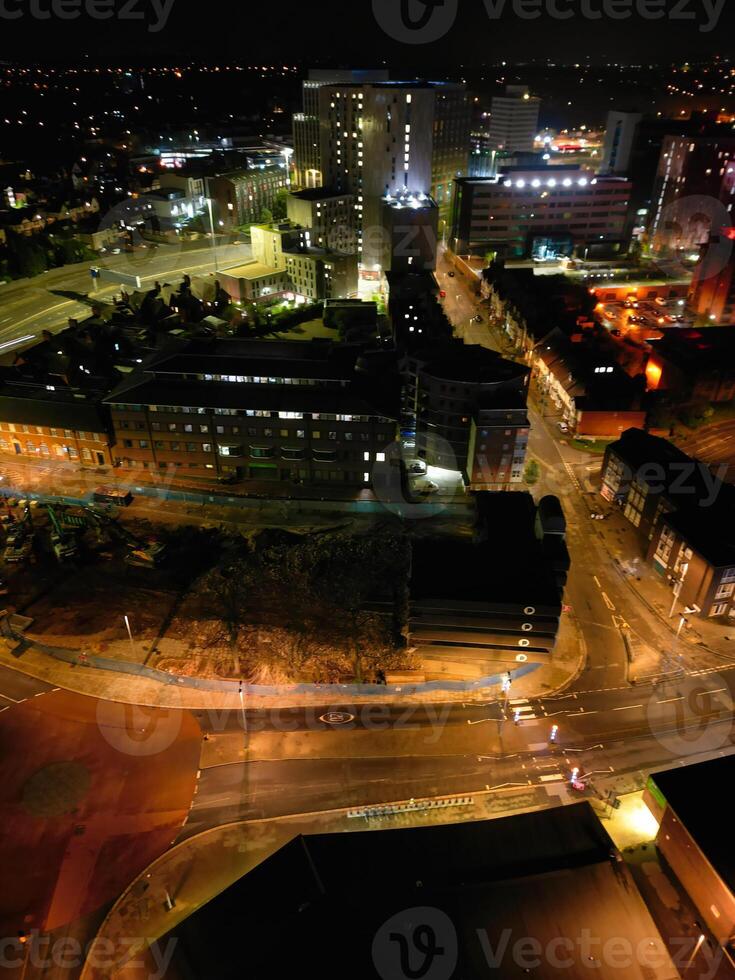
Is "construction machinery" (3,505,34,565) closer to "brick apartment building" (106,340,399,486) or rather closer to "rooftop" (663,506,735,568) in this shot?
"brick apartment building" (106,340,399,486)

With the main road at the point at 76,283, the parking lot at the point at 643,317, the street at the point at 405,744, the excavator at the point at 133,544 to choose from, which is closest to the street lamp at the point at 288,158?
the main road at the point at 76,283

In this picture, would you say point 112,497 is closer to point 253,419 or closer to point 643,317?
point 253,419

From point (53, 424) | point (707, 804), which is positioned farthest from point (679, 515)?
point (53, 424)

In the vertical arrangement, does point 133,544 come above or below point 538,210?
below

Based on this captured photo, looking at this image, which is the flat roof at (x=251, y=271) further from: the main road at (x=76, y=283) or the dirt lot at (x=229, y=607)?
the dirt lot at (x=229, y=607)

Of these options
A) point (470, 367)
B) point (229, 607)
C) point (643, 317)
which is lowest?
point (229, 607)

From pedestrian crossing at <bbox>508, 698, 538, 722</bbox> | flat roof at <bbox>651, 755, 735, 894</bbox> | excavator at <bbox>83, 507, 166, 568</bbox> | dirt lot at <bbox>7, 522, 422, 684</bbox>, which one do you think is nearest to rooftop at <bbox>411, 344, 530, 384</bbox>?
dirt lot at <bbox>7, 522, 422, 684</bbox>
